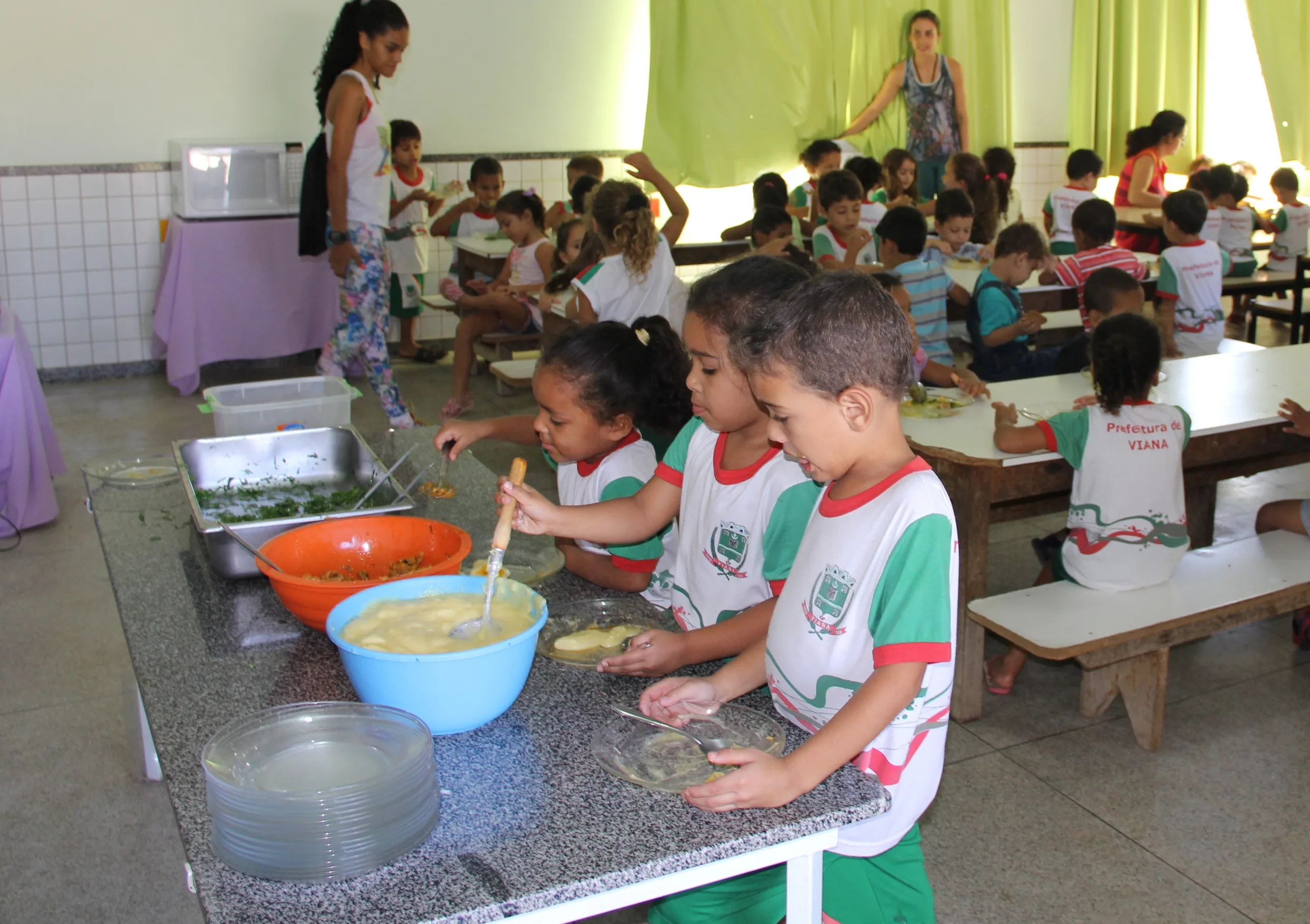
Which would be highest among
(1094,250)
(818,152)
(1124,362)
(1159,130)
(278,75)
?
(278,75)

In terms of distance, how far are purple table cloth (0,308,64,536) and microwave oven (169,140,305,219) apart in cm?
204

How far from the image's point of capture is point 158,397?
21.3 feet

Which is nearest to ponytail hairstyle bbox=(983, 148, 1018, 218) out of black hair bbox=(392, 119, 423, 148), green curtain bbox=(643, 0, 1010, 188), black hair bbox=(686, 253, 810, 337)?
green curtain bbox=(643, 0, 1010, 188)

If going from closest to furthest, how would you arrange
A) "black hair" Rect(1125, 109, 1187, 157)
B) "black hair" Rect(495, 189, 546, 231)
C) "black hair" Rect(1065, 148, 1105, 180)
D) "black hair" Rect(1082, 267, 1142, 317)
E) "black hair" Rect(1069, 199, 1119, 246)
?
"black hair" Rect(1082, 267, 1142, 317)
"black hair" Rect(1069, 199, 1119, 246)
"black hair" Rect(495, 189, 546, 231)
"black hair" Rect(1065, 148, 1105, 180)
"black hair" Rect(1125, 109, 1187, 157)

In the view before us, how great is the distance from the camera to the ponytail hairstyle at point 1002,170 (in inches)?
308

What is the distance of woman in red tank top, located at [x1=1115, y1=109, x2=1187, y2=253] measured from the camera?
824 cm

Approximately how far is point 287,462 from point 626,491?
0.74 m

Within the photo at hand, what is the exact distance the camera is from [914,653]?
4.36 ft

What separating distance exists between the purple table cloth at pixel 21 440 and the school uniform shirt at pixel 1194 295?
4.44 meters

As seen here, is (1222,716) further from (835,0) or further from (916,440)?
(835,0)

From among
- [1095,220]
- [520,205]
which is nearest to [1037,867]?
[1095,220]

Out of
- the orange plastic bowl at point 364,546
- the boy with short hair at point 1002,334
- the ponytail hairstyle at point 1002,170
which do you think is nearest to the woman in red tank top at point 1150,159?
the ponytail hairstyle at point 1002,170

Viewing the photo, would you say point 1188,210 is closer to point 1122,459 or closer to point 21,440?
point 1122,459

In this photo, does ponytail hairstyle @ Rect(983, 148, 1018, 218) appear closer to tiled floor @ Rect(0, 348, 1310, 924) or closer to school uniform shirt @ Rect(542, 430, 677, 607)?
tiled floor @ Rect(0, 348, 1310, 924)
